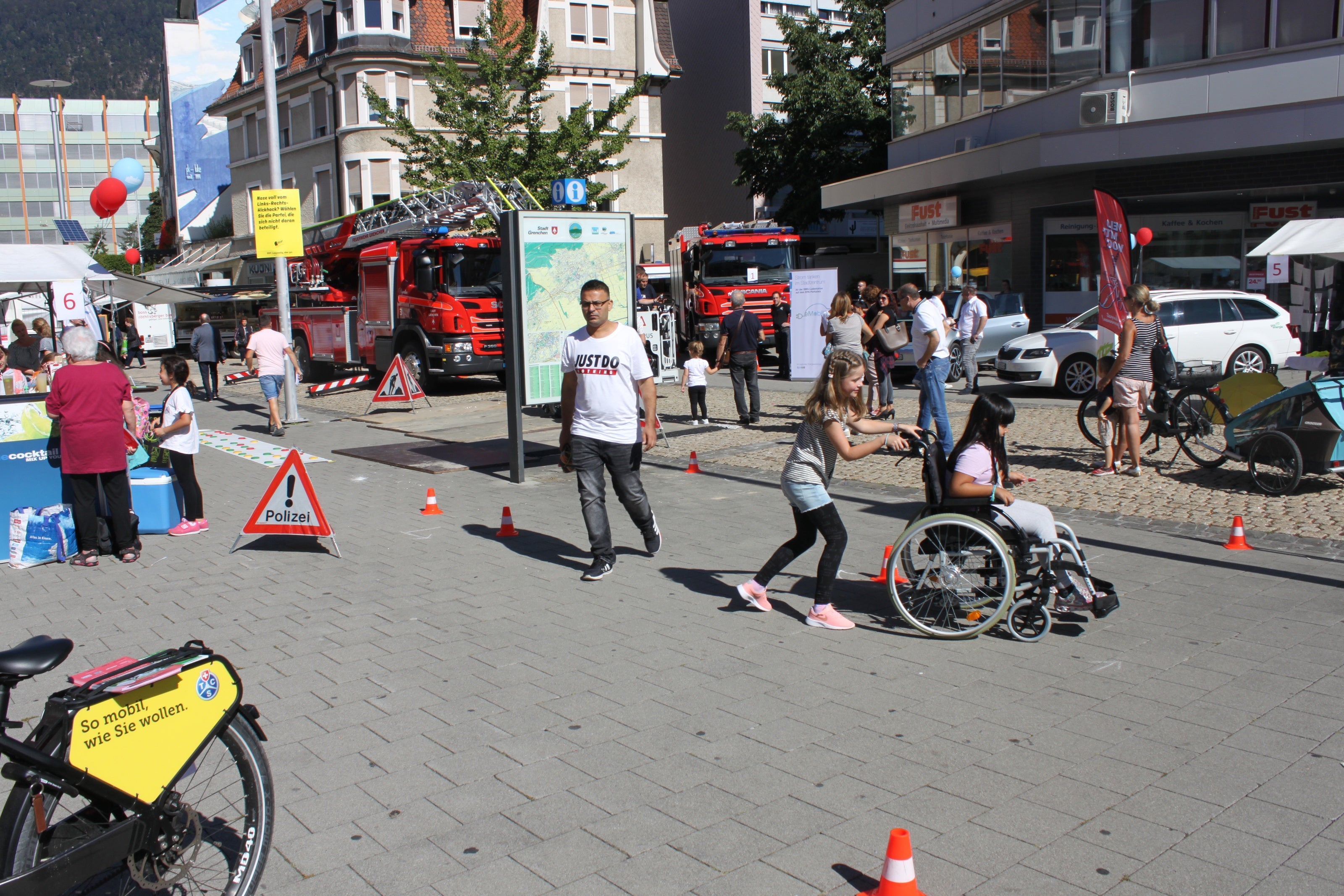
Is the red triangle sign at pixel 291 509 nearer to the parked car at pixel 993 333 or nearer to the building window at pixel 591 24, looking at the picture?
the parked car at pixel 993 333

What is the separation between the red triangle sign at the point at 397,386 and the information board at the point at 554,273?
20.5 feet

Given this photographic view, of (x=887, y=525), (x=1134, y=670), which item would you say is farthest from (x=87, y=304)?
(x=1134, y=670)

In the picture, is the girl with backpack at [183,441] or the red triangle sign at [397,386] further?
the red triangle sign at [397,386]

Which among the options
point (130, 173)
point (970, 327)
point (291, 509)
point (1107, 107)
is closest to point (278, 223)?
point (291, 509)

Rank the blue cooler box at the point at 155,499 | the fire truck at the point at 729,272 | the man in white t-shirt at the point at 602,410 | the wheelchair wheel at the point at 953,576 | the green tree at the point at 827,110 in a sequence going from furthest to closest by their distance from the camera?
the green tree at the point at 827,110 < the fire truck at the point at 729,272 < the blue cooler box at the point at 155,499 < the man in white t-shirt at the point at 602,410 < the wheelchair wheel at the point at 953,576

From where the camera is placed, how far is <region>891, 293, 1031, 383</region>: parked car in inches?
773

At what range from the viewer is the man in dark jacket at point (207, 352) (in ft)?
65.3

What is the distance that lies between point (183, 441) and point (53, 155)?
116192mm

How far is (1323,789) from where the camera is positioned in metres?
3.74

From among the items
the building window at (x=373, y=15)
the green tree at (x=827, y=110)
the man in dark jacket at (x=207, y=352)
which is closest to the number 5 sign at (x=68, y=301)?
the man in dark jacket at (x=207, y=352)

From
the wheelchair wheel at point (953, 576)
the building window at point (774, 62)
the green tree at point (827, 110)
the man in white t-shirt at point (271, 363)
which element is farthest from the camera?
the building window at point (774, 62)

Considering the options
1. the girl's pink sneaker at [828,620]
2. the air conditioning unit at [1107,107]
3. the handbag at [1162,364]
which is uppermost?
the air conditioning unit at [1107,107]

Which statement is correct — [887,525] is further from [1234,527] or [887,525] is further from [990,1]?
[990,1]

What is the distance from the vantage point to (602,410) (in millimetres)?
6918
